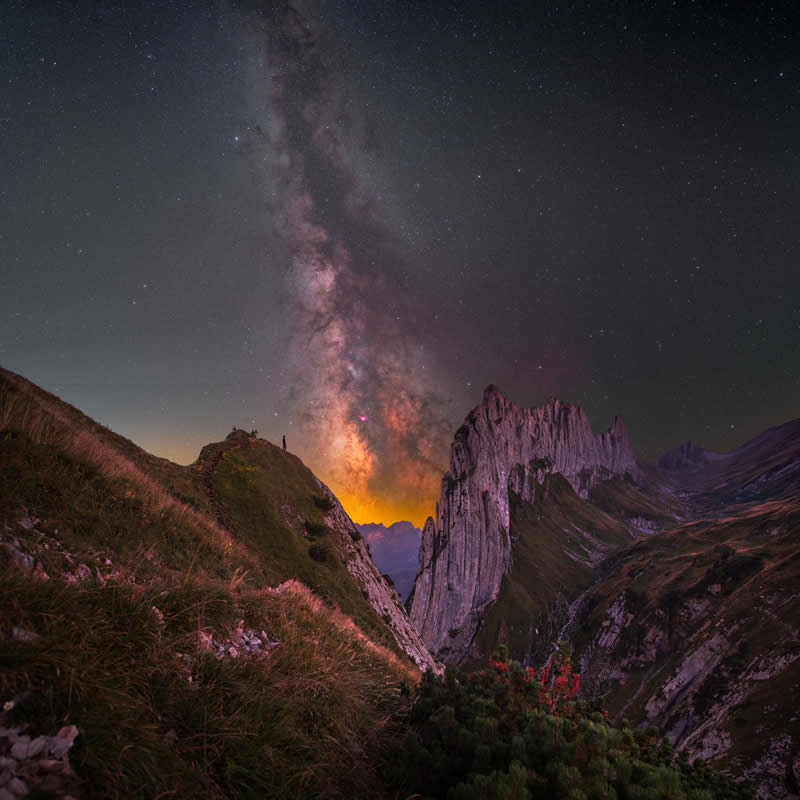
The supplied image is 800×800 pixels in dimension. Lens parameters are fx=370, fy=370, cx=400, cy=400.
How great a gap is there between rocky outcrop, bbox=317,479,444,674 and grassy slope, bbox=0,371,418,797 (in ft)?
72.3

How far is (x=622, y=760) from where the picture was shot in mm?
5137

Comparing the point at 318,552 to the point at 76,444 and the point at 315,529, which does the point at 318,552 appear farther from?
the point at 76,444

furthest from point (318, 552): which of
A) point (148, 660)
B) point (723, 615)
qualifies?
point (723, 615)

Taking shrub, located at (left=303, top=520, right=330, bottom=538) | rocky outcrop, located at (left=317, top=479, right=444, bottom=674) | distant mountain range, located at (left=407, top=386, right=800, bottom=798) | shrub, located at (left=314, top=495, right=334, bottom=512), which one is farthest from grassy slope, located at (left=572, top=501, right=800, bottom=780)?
shrub, located at (left=303, top=520, right=330, bottom=538)

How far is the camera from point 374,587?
111 feet

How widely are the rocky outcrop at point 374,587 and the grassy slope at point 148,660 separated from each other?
2204 cm

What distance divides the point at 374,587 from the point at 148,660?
3252cm

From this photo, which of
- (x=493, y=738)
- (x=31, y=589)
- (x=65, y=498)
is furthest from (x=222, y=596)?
(x=65, y=498)

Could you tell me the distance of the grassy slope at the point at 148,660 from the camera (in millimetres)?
3332

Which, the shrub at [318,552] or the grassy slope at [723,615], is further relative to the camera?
the grassy slope at [723,615]

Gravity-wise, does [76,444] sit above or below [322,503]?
below

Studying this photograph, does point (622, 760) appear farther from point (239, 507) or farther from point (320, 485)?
point (320, 485)

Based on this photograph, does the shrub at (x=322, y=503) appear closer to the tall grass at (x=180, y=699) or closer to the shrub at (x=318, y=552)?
the shrub at (x=318, y=552)

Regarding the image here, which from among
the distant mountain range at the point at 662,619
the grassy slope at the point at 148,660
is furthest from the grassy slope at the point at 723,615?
the grassy slope at the point at 148,660
